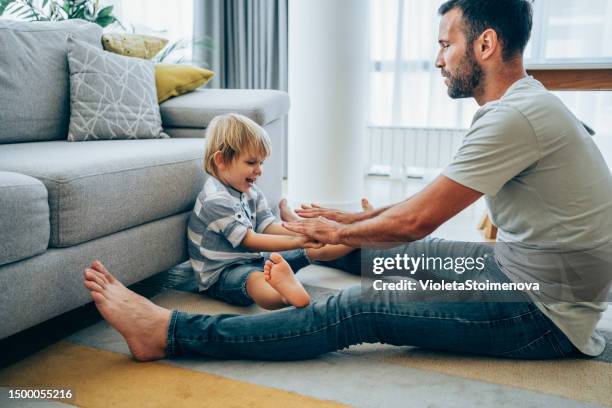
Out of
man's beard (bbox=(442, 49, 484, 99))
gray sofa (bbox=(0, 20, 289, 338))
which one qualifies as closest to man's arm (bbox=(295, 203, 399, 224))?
man's beard (bbox=(442, 49, 484, 99))

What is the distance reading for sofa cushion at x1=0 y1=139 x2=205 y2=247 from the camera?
149cm

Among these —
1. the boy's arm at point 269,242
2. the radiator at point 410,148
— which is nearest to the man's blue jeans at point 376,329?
the boy's arm at point 269,242

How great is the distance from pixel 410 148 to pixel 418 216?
9.35 ft

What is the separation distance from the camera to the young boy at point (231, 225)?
1.81m

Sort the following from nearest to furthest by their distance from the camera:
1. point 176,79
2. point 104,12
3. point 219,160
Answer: point 219,160 < point 176,79 < point 104,12

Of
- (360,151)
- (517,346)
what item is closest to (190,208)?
(517,346)

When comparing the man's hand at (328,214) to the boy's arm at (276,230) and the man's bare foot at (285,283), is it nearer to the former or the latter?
A: the man's bare foot at (285,283)

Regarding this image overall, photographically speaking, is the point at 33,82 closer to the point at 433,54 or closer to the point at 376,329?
the point at 376,329

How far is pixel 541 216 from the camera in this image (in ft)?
4.34

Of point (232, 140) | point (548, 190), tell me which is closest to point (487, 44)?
point (548, 190)

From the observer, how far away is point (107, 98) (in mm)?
2250

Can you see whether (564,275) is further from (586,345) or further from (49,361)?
(49,361)

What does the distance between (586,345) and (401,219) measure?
0.54m

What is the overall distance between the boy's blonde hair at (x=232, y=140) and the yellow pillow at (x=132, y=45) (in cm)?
92
